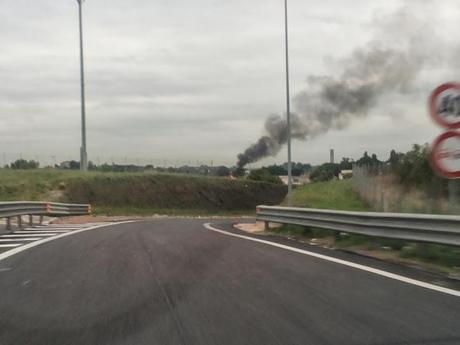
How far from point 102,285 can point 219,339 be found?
11.2ft

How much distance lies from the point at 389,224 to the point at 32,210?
47.9 feet

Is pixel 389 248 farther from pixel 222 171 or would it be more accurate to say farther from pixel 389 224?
pixel 222 171

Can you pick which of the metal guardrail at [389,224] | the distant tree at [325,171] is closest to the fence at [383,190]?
the metal guardrail at [389,224]

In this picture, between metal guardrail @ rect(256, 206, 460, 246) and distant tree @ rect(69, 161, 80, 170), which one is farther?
distant tree @ rect(69, 161, 80, 170)

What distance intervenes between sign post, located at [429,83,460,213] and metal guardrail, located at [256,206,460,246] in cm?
81

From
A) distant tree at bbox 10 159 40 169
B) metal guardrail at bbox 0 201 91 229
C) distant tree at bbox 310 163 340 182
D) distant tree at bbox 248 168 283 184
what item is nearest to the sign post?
metal guardrail at bbox 0 201 91 229

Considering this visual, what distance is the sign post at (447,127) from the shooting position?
10.3 meters

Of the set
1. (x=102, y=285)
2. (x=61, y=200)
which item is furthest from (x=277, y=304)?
(x=61, y=200)

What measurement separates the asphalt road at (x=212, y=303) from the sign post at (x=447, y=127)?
2.23 metres

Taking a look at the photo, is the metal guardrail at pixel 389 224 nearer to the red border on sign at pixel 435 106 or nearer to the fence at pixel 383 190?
the red border on sign at pixel 435 106

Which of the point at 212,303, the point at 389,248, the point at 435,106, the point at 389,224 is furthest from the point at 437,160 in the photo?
the point at 212,303

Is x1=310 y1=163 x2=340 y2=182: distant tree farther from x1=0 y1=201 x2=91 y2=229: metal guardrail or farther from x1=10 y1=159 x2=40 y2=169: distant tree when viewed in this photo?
x1=0 y1=201 x2=91 y2=229: metal guardrail

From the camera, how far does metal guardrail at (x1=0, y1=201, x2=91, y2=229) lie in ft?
62.4

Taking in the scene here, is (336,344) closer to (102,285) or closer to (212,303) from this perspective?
(212,303)
